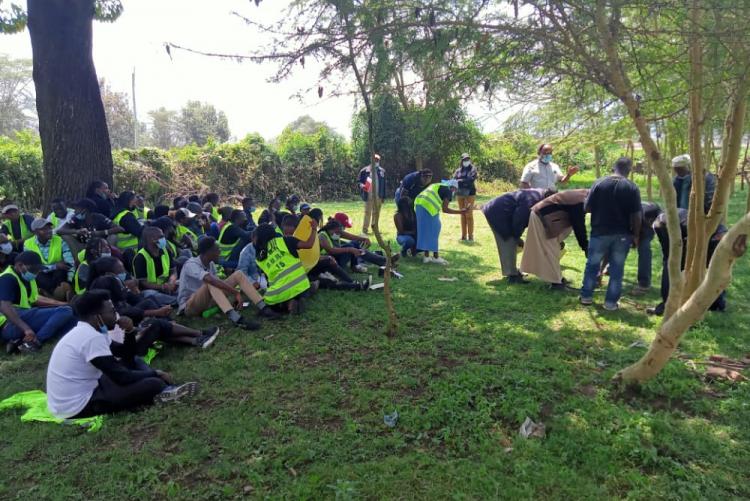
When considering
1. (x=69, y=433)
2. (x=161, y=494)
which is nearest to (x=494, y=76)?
(x=161, y=494)

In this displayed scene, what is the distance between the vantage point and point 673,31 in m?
3.77

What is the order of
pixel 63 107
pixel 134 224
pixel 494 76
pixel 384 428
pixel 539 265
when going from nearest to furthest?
pixel 384 428
pixel 494 76
pixel 539 265
pixel 134 224
pixel 63 107

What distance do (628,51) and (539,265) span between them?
3.26 metres

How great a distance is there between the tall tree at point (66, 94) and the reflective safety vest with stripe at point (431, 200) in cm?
565

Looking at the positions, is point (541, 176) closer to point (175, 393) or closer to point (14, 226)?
point (175, 393)

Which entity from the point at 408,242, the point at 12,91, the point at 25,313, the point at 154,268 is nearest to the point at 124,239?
the point at 154,268

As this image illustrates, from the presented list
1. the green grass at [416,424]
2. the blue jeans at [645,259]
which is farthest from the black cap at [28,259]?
the blue jeans at [645,259]

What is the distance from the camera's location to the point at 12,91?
43.0 metres

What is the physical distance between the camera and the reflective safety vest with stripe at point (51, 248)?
6.48 m

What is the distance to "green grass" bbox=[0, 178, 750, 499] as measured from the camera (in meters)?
3.05

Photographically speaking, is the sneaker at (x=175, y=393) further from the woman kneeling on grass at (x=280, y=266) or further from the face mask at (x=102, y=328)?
the woman kneeling on grass at (x=280, y=266)

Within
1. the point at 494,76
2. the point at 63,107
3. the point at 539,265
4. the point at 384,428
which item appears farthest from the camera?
the point at 63,107

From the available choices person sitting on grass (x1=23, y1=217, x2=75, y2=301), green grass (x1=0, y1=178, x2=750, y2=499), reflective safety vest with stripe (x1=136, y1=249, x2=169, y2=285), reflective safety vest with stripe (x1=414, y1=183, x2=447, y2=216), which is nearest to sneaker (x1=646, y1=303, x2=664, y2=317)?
green grass (x1=0, y1=178, x2=750, y2=499)

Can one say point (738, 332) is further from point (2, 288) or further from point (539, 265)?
point (2, 288)
